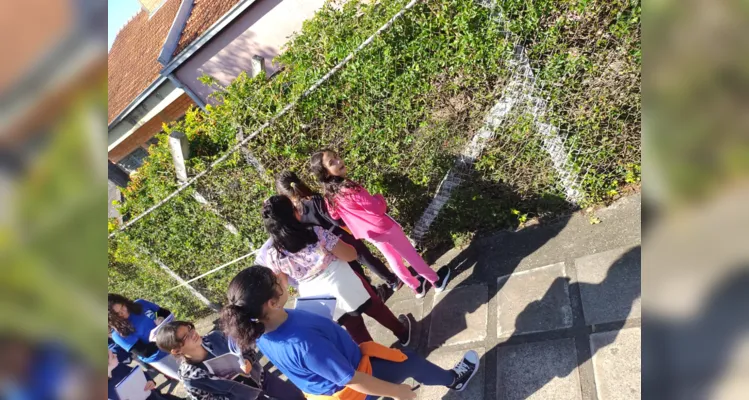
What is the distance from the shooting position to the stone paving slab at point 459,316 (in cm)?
405

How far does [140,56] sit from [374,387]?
18.5 meters

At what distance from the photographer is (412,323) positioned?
446 centimetres

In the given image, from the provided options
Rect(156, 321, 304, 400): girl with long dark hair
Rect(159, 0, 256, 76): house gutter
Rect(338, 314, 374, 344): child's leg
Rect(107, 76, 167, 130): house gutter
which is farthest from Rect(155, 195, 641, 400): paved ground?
Rect(107, 76, 167, 130): house gutter

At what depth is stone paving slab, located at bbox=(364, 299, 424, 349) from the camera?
438 centimetres

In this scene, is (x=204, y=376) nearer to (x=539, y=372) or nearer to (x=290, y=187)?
(x=290, y=187)

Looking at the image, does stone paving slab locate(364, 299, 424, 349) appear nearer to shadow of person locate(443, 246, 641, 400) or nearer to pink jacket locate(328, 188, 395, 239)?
shadow of person locate(443, 246, 641, 400)

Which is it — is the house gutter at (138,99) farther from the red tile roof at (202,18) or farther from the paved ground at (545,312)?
the paved ground at (545,312)

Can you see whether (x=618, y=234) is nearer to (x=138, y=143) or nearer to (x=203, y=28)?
(x=203, y=28)

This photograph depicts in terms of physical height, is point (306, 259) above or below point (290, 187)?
below

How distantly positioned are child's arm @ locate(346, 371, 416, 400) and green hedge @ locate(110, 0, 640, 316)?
6.60 ft

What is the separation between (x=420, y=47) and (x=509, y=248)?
2001 millimetres

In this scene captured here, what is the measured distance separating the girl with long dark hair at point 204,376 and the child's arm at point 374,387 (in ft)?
2.93

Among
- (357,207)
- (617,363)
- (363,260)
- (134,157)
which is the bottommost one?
(617,363)
